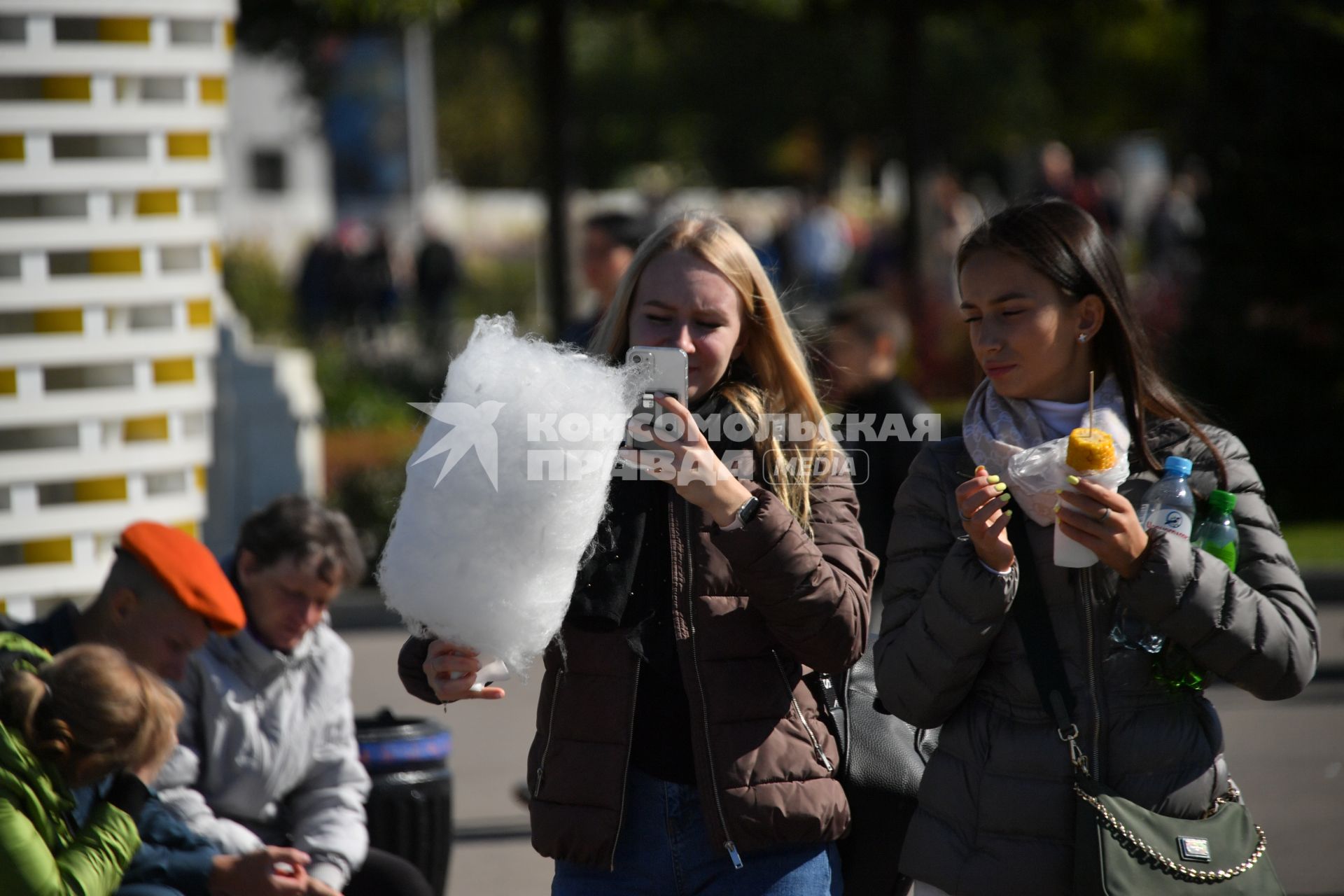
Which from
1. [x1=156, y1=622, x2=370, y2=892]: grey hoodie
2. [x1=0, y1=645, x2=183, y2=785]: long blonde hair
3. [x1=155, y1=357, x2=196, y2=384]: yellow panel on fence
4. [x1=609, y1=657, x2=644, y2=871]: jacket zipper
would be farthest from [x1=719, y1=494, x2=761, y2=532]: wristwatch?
[x1=155, y1=357, x2=196, y2=384]: yellow panel on fence

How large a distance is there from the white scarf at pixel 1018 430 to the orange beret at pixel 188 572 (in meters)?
1.58

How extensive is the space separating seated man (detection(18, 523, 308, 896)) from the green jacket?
0.77 feet

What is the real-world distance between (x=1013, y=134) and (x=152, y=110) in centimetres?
3910

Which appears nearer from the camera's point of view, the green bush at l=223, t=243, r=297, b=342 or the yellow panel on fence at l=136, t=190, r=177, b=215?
the yellow panel on fence at l=136, t=190, r=177, b=215

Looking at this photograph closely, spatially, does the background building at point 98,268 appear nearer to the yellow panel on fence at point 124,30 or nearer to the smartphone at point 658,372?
the yellow panel on fence at point 124,30

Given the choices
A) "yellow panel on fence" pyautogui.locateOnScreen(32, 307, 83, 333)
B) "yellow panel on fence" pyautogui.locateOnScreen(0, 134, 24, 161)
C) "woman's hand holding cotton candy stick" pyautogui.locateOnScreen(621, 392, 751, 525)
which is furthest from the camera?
"yellow panel on fence" pyautogui.locateOnScreen(32, 307, 83, 333)

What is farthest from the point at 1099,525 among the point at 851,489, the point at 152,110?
the point at 152,110

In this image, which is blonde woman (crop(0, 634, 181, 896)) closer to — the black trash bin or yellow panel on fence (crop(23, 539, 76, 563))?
the black trash bin

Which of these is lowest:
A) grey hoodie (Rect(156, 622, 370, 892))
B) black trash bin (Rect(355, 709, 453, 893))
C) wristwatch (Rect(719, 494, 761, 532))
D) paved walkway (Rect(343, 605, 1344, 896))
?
paved walkway (Rect(343, 605, 1344, 896))

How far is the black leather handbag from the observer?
2633mm

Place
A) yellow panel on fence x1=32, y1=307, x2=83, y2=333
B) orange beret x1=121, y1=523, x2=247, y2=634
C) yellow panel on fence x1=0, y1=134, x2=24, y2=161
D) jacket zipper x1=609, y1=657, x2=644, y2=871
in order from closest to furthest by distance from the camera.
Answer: jacket zipper x1=609, y1=657, x2=644, y2=871
orange beret x1=121, y1=523, x2=247, y2=634
yellow panel on fence x1=0, y1=134, x2=24, y2=161
yellow panel on fence x1=32, y1=307, x2=83, y2=333

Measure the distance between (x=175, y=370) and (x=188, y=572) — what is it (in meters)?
2.16

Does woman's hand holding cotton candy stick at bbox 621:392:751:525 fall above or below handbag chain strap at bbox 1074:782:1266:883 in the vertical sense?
above

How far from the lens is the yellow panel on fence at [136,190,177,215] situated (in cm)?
505
